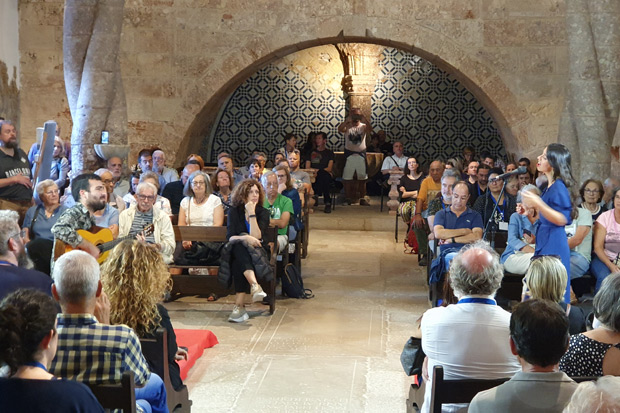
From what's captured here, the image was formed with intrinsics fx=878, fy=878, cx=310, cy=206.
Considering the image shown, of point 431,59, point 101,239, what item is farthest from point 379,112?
point 101,239

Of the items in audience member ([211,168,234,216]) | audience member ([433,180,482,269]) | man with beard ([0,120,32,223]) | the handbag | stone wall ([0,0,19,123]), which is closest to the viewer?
the handbag

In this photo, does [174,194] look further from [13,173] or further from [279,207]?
[13,173]

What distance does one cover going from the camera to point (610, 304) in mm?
3107

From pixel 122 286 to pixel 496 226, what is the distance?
14.0 feet

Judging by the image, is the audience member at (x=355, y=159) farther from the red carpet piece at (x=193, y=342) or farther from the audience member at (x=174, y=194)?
the red carpet piece at (x=193, y=342)

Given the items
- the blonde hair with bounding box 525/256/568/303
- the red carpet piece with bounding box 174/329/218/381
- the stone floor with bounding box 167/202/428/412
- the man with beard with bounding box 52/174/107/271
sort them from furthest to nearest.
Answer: the man with beard with bounding box 52/174/107/271, the red carpet piece with bounding box 174/329/218/381, the stone floor with bounding box 167/202/428/412, the blonde hair with bounding box 525/256/568/303

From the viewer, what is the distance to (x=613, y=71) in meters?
8.81

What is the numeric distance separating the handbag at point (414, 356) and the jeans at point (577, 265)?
2.70m

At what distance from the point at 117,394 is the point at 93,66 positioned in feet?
20.3

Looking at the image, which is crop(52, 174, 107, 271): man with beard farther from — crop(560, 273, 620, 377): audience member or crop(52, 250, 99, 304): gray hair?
crop(560, 273, 620, 377): audience member

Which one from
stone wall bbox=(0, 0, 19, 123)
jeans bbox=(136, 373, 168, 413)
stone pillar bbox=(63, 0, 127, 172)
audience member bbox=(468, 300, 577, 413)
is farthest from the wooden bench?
stone wall bbox=(0, 0, 19, 123)

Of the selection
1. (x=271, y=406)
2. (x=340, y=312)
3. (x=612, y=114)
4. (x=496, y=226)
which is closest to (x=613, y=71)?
(x=612, y=114)

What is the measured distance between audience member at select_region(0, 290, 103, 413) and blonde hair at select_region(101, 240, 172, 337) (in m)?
1.20

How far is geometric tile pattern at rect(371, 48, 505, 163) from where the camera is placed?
14781 mm
